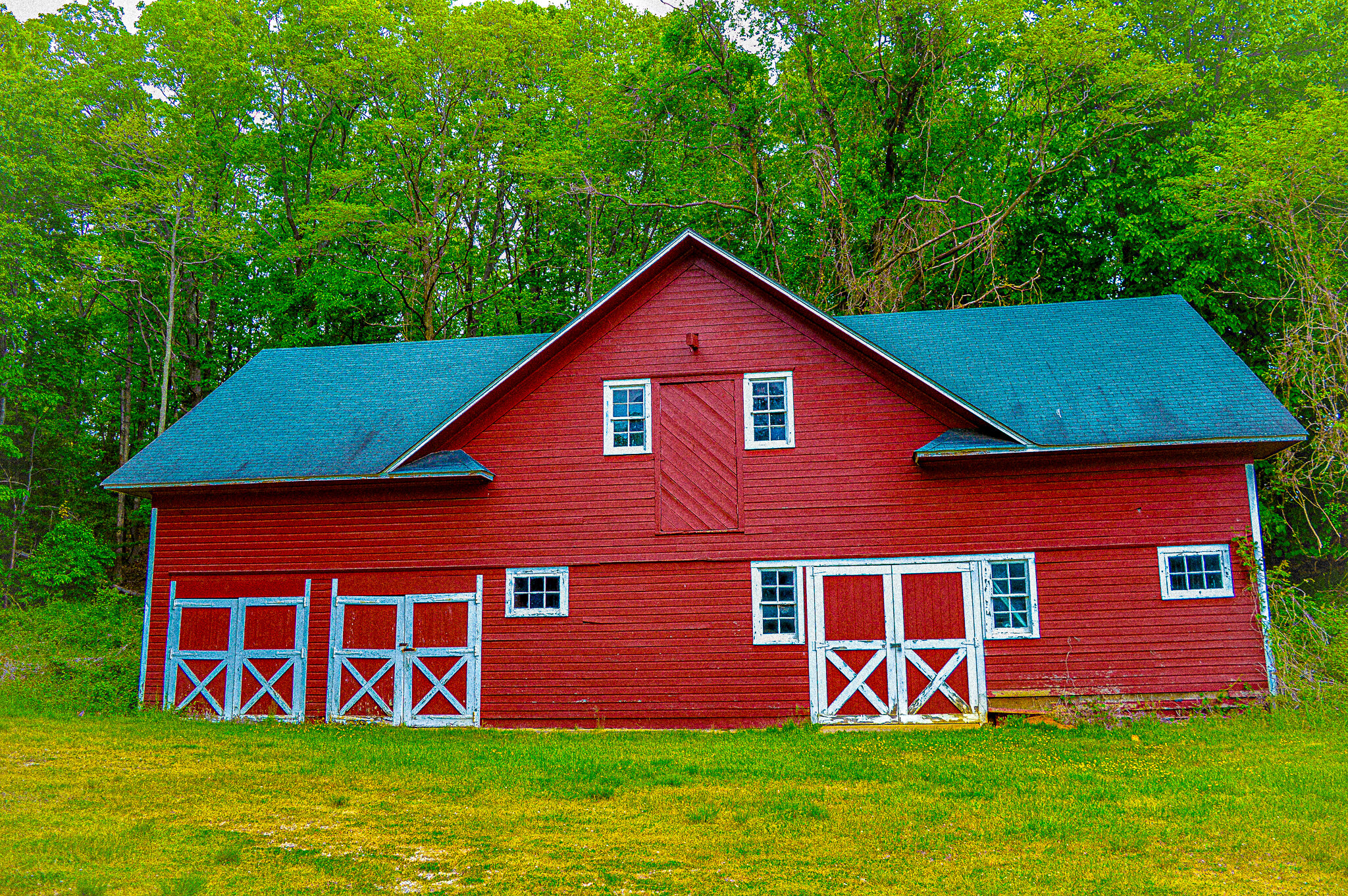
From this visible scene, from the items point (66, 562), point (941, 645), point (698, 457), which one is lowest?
point (941, 645)

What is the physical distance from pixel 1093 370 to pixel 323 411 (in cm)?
1376

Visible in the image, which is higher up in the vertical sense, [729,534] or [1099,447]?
[1099,447]

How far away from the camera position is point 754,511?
15359 millimetres

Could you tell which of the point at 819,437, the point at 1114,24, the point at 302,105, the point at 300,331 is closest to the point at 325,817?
the point at 819,437

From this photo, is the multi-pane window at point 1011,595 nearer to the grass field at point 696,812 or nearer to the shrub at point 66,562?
the grass field at point 696,812

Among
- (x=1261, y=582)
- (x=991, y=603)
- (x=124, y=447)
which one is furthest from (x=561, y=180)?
(x=1261, y=582)

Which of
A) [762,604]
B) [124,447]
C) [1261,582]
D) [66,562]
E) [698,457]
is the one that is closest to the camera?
[1261,582]

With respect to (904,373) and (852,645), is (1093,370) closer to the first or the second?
(904,373)

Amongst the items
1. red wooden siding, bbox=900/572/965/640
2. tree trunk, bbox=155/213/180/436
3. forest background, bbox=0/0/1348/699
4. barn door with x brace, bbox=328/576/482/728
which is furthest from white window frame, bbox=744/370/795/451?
tree trunk, bbox=155/213/180/436

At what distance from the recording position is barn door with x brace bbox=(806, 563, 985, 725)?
1455cm

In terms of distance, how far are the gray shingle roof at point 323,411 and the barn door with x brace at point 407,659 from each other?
2415mm

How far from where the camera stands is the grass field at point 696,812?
759cm

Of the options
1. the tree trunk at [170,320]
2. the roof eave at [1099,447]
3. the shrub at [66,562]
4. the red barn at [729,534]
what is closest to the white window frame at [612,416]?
the red barn at [729,534]

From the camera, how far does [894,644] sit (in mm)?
14766
